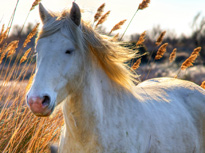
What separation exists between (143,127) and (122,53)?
663mm

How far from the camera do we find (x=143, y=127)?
7.29 ft

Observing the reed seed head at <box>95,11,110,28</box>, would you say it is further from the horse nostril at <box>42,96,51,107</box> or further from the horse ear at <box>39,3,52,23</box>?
the horse nostril at <box>42,96,51,107</box>

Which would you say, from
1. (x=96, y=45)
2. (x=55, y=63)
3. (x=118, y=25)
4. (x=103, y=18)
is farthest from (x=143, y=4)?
(x=55, y=63)

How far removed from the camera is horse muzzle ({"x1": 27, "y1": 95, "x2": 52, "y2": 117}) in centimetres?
161

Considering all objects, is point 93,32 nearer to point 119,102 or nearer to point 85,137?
point 119,102

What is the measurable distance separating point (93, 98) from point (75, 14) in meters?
0.66

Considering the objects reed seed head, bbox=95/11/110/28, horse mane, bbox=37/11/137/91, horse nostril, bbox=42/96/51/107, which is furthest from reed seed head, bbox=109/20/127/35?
horse nostril, bbox=42/96/51/107

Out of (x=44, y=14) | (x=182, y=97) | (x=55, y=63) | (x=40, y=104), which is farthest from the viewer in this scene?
(x=182, y=97)

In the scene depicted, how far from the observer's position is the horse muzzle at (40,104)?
1609mm

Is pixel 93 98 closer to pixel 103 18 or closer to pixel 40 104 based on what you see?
pixel 40 104

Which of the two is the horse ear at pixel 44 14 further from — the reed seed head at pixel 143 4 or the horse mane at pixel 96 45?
the reed seed head at pixel 143 4

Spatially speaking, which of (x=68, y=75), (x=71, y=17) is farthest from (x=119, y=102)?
(x=71, y=17)

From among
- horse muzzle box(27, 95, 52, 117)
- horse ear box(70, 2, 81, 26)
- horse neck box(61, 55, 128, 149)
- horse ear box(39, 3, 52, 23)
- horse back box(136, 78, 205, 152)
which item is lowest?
horse back box(136, 78, 205, 152)

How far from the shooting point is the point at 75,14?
6.51 feet
